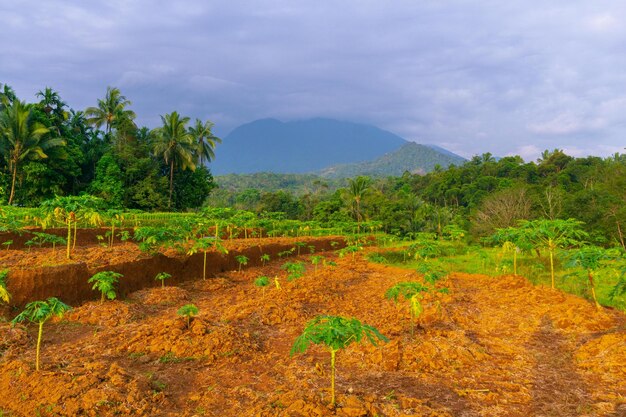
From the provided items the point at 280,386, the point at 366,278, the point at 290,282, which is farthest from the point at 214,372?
the point at 366,278

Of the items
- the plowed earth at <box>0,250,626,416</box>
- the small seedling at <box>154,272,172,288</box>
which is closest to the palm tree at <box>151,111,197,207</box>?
the small seedling at <box>154,272,172,288</box>

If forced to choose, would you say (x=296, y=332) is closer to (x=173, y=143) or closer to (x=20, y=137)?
(x=20, y=137)

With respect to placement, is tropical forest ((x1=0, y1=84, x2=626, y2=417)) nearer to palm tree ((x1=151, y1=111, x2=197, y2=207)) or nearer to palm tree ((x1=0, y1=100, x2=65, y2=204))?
palm tree ((x1=0, y1=100, x2=65, y2=204))

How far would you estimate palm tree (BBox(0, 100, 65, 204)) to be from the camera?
92.3 feet

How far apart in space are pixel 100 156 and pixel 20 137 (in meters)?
9.66

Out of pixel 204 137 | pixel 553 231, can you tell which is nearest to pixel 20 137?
pixel 204 137

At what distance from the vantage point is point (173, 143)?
3928cm

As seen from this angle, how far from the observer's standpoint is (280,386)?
18.3ft

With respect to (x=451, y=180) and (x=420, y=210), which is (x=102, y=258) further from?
(x=451, y=180)

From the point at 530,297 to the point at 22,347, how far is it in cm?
1175

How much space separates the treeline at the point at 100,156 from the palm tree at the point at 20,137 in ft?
0.19

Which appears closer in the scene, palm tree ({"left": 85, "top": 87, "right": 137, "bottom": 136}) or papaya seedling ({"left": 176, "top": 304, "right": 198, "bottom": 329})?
papaya seedling ({"left": 176, "top": 304, "right": 198, "bottom": 329})

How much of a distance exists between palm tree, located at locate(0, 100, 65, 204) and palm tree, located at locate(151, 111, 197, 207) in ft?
34.0

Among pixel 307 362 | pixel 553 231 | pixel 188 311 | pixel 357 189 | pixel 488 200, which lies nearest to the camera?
pixel 307 362
